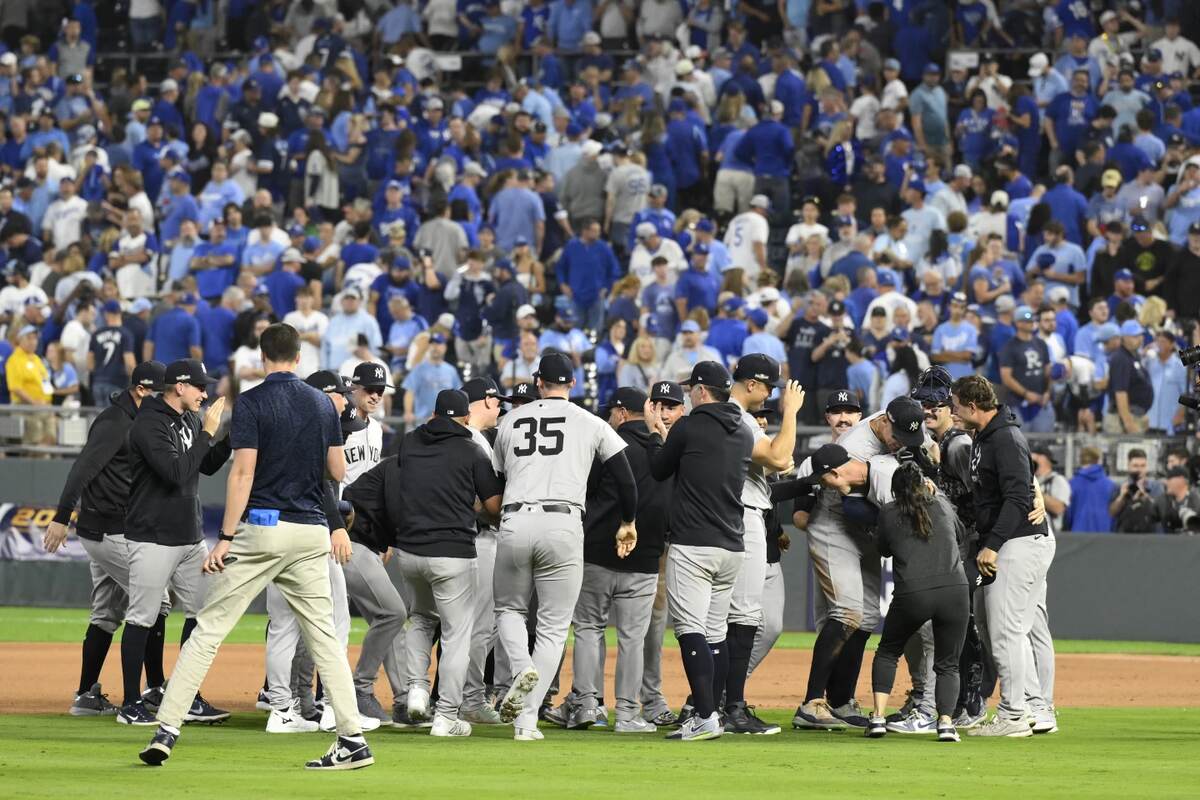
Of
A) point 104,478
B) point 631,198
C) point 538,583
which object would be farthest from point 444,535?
point 631,198

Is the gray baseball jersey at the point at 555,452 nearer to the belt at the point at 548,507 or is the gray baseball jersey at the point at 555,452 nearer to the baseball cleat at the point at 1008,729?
the belt at the point at 548,507

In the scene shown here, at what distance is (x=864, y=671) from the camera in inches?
695

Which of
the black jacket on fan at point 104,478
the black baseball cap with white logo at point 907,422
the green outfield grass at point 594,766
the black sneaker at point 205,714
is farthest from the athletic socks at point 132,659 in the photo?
the black baseball cap with white logo at point 907,422

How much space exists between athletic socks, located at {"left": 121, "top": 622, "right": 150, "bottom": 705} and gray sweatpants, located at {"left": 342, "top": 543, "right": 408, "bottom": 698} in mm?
1349

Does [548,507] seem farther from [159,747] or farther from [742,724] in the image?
[159,747]

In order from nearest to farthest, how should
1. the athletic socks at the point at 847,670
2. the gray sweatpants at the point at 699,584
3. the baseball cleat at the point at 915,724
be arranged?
the gray sweatpants at the point at 699,584 → the baseball cleat at the point at 915,724 → the athletic socks at the point at 847,670

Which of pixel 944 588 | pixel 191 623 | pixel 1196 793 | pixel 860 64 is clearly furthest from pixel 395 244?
pixel 1196 793

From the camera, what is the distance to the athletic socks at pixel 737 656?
12.6 m

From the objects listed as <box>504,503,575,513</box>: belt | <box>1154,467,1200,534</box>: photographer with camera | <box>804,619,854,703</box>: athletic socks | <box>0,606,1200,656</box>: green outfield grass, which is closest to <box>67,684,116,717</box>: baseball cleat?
<box>504,503,575,513</box>: belt

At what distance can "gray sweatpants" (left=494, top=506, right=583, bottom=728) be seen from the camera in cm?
1179

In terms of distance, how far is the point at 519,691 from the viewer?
37.8 feet

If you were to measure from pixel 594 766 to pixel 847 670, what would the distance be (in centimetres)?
287

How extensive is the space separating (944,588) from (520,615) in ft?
8.44

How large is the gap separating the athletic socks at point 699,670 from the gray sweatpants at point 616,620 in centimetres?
71
